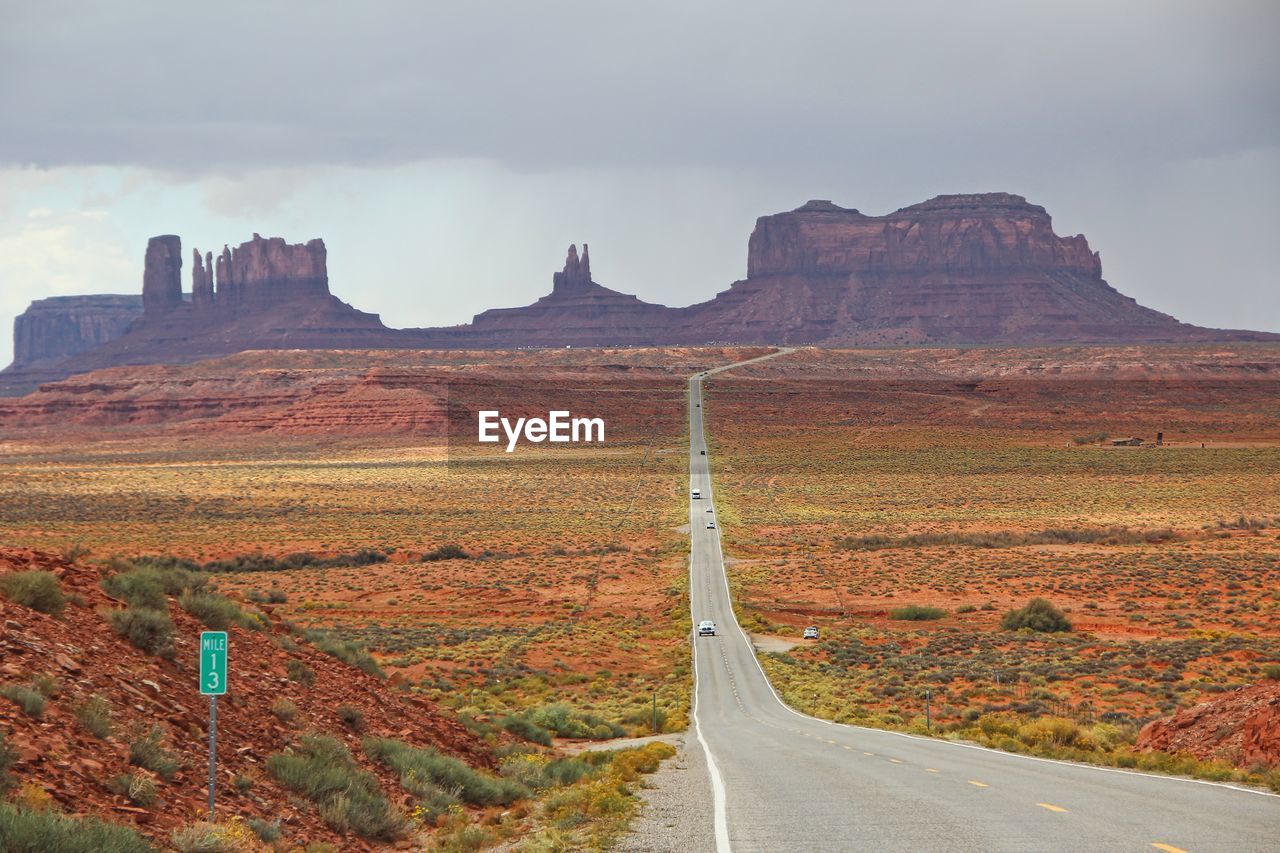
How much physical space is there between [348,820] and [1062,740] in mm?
12888

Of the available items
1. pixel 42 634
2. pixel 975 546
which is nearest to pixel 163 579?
pixel 42 634

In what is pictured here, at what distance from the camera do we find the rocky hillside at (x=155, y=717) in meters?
10.2

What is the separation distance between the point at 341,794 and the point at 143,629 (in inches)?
130

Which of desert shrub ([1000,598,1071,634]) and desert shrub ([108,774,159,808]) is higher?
desert shrub ([108,774,159,808])

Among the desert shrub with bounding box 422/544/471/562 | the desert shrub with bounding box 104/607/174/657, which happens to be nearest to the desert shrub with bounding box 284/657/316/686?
the desert shrub with bounding box 104/607/174/657

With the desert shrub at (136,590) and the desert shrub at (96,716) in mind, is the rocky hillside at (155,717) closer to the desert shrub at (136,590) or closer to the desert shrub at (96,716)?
the desert shrub at (96,716)

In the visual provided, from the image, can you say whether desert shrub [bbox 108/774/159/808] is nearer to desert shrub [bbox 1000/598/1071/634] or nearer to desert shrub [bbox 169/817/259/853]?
desert shrub [bbox 169/817/259/853]

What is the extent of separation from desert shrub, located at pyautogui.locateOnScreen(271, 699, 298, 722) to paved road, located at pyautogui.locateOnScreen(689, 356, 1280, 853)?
15.5 feet

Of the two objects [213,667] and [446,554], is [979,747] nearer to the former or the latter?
[213,667]

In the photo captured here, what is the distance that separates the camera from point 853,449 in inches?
4921

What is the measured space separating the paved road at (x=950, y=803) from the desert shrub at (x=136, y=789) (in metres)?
4.59

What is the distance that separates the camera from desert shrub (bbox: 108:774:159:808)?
1026cm

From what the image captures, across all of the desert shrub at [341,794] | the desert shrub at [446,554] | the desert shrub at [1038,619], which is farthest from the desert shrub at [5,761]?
the desert shrub at [446,554]

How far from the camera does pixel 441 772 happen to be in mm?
14844
